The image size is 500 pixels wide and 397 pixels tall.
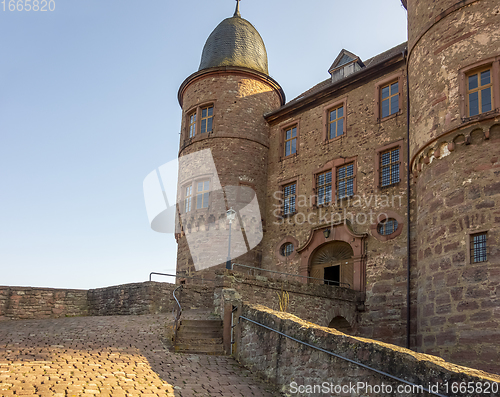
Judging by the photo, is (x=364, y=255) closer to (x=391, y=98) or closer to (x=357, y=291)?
(x=357, y=291)

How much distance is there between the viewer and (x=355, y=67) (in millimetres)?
21906

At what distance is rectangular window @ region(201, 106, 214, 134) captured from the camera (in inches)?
945

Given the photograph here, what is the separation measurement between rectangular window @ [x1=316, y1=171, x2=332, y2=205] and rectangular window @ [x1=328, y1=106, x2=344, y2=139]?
1.62 meters

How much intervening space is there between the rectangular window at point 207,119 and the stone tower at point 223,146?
0.05m

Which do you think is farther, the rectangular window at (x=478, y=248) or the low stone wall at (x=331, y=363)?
the rectangular window at (x=478, y=248)

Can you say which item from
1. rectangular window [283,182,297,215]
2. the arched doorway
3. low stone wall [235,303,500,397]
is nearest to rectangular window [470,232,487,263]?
low stone wall [235,303,500,397]

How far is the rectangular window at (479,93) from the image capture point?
14.1 meters

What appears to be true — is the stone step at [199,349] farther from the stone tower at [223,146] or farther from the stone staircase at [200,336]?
the stone tower at [223,146]

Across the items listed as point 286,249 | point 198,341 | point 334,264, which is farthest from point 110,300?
point 334,264

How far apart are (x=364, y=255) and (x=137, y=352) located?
31.8 feet

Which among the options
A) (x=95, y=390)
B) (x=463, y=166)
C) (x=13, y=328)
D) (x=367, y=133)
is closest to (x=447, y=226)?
(x=463, y=166)

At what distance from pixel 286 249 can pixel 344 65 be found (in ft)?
26.3

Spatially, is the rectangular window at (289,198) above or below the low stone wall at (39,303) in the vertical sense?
above

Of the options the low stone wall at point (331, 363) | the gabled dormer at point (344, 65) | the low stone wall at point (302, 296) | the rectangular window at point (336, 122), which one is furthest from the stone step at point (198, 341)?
the gabled dormer at point (344, 65)
